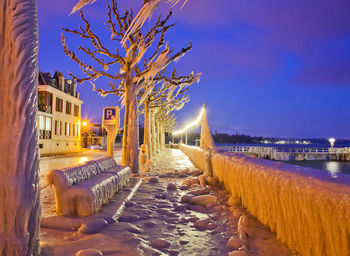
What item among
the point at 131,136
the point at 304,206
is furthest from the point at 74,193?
the point at 131,136

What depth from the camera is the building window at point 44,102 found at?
24.4 m

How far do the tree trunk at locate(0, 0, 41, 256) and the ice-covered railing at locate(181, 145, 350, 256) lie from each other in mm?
2816

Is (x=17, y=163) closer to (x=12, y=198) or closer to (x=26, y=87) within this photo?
(x=12, y=198)

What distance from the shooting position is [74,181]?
13.8 feet

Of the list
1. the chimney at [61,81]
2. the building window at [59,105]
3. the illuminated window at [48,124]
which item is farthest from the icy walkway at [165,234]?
the chimney at [61,81]

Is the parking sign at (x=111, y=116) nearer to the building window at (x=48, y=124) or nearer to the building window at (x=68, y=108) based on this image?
the building window at (x=48, y=124)

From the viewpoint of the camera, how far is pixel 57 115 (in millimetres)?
26641

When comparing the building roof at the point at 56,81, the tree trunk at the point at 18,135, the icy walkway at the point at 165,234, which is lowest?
the icy walkway at the point at 165,234

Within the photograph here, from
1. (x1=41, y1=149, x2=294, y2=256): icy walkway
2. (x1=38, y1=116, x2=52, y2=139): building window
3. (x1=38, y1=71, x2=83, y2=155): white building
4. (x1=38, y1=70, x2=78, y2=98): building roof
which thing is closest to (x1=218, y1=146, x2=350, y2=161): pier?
(x1=38, y1=71, x2=83, y2=155): white building

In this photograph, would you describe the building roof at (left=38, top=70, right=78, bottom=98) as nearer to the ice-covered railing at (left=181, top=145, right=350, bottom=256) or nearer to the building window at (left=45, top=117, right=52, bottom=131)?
the building window at (left=45, top=117, right=52, bottom=131)

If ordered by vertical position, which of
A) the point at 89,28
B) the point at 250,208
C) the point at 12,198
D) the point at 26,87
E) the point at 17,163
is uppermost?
the point at 89,28

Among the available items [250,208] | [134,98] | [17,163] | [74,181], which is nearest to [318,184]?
[250,208]

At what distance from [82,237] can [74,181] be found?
1275 mm

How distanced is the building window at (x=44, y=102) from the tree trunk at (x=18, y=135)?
83.2 feet
